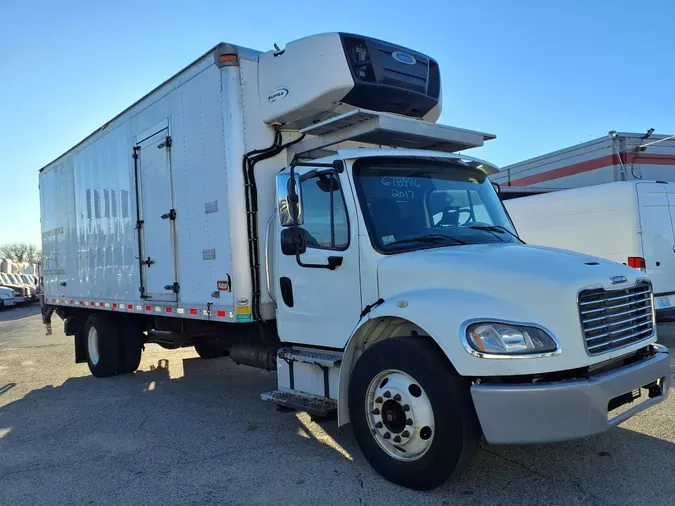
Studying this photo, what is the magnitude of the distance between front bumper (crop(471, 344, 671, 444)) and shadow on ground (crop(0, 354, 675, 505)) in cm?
59

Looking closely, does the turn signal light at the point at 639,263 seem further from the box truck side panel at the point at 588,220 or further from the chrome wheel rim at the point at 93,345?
the chrome wheel rim at the point at 93,345

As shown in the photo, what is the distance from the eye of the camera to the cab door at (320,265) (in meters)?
4.57

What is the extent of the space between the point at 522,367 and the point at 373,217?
5.40 ft

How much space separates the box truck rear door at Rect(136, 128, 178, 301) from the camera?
6.70m

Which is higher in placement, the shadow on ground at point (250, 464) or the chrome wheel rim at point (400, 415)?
the chrome wheel rim at point (400, 415)

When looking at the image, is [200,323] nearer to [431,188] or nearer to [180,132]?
[180,132]

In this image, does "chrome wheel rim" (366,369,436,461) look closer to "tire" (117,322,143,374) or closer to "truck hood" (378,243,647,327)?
"truck hood" (378,243,647,327)

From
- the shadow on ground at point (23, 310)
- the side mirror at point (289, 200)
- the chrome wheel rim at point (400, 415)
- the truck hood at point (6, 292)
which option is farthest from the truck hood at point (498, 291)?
the truck hood at point (6, 292)

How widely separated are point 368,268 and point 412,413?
44.9 inches

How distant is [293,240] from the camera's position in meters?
4.57

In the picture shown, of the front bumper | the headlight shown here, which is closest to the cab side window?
the headlight

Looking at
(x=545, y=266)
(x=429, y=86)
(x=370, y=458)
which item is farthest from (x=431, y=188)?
(x=370, y=458)

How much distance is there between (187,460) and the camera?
4.84 metres

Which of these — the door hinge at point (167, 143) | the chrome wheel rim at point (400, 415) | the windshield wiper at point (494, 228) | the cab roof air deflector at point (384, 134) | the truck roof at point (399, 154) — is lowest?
the chrome wheel rim at point (400, 415)
